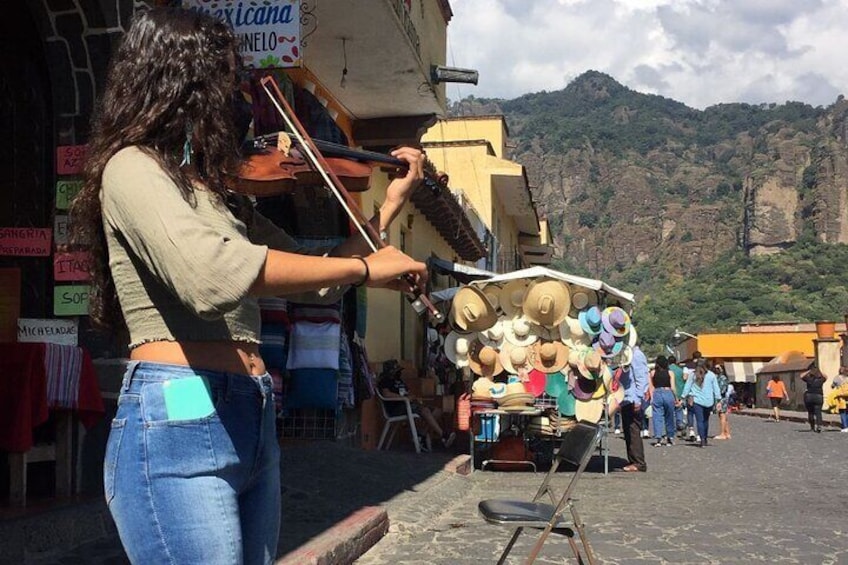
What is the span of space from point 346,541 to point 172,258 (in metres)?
4.71

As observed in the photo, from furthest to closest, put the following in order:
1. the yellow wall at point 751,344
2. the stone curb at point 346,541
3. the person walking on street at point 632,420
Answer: the yellow wall at point 751,344
the person walking on street at point 632,420
the stone curb at point 346,541

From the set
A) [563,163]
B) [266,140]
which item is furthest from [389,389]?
[563,163]

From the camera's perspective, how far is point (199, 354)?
178 centimetres

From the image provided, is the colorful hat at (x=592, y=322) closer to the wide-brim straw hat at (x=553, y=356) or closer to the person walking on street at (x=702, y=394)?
Result: the wide-brim straw hat at (x=553, y=356)

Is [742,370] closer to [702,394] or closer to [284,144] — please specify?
[702,394]

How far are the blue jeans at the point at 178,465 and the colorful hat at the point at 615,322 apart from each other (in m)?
10.6

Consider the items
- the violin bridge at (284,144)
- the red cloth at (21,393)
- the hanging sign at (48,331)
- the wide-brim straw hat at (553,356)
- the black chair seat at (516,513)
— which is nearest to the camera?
the violin bridge at (284,144)

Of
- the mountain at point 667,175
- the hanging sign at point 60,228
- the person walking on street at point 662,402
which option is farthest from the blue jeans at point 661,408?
the mountain at point 667,175

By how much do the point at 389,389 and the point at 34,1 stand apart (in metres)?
7.44

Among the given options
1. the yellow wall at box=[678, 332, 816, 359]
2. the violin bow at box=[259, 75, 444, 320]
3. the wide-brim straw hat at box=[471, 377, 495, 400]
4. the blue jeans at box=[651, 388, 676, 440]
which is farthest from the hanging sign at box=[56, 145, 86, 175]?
the yellow wall at box=[678, 332, 816, 359]

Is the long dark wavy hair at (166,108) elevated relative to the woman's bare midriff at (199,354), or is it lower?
elevated

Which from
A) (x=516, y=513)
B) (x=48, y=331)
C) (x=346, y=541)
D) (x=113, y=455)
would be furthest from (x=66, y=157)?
Answer: (x=113, y=455)

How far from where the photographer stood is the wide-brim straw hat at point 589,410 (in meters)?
11.9

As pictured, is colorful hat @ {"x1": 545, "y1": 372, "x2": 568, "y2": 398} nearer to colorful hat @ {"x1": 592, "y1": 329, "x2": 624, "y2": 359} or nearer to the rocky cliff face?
colorful hat @ {"x1": 592, "y1": 329, "x2": 624, "y2": 359}
